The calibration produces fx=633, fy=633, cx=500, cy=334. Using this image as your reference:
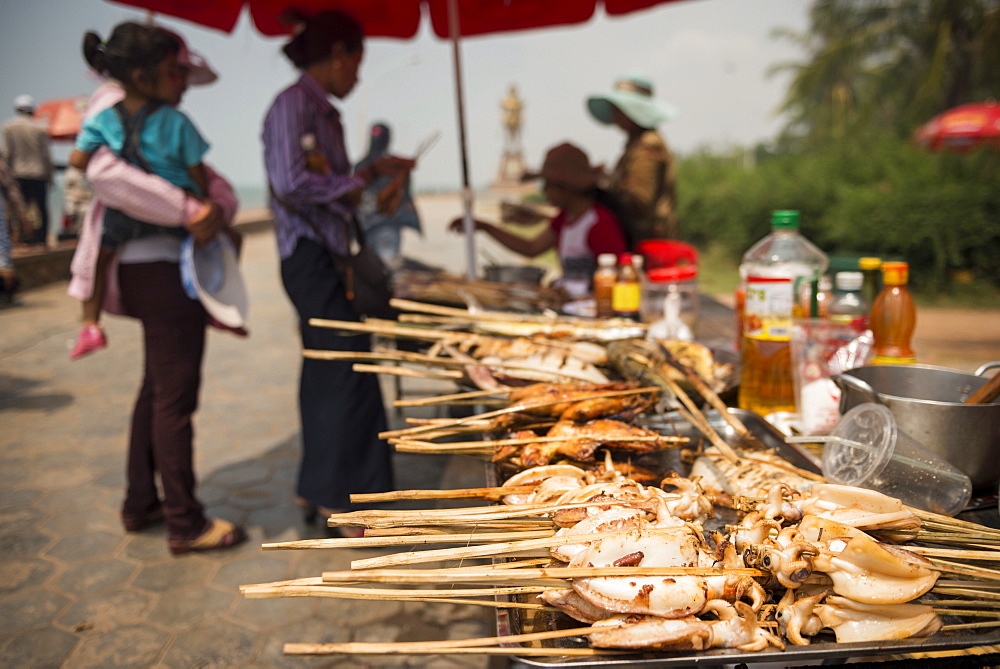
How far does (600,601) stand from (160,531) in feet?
11.0

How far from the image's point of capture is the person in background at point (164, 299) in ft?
9.57

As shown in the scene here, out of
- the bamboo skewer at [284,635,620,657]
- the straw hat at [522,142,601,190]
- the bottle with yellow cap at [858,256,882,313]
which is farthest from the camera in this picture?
the straw hat at [522,142,601,190]

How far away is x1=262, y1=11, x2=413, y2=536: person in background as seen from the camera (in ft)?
10.2

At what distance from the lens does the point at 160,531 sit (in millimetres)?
3592

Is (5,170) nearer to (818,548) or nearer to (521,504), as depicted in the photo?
(521,504)

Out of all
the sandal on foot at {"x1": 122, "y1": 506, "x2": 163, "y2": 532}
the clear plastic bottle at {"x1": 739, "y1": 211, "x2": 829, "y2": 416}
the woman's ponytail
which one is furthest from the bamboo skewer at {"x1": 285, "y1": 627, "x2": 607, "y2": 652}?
the sandal on foot at {"x1": 122, "y1": 506, "x2": 163, "y2": 532}

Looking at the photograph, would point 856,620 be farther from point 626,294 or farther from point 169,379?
point 169,379

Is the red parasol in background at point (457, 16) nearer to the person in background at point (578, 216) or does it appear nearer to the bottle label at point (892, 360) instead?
the person in background at point (578, 216)

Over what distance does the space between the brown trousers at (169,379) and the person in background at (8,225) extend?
5.72m

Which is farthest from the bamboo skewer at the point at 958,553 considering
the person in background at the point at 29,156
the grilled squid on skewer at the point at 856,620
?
the person in background at the point at 29,156

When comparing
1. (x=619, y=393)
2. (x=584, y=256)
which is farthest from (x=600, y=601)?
(x=584, y=256)

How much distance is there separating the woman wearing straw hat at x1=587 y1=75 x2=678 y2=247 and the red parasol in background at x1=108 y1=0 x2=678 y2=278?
2.13 feet

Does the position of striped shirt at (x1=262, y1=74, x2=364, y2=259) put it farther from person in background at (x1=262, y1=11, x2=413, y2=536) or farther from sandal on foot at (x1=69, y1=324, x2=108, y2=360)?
sandal on foot at (x1=69, y1=324, x2=108, y2=360)

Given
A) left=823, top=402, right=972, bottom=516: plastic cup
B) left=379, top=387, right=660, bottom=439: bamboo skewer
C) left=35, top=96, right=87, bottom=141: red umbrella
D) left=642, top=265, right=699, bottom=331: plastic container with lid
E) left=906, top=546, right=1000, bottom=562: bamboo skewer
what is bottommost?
left=906, top=546, right=1000, bottom=562: bamboo skewer
